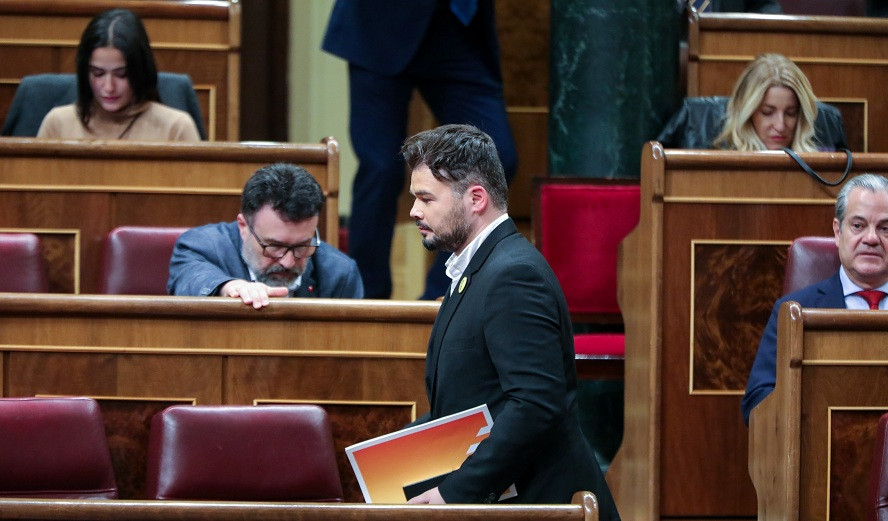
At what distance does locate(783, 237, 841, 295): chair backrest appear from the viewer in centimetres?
201

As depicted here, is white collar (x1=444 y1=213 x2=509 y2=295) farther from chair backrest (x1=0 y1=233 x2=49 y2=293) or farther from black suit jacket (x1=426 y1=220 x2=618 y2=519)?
chair backrest (x1=0 y1=233 x2=49 y2=293)

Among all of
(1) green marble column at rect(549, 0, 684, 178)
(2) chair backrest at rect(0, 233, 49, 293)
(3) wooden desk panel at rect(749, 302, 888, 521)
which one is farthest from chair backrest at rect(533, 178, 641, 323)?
(2) chair backrest at rect(0, 233, 49, 293)

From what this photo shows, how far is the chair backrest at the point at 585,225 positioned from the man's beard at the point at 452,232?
46.7 inches

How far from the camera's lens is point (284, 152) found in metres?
2.25

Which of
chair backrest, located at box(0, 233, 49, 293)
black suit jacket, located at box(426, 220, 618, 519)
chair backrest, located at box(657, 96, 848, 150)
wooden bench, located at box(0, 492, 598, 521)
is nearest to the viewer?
wooden bench, located at box(0, 492, 598, 521)

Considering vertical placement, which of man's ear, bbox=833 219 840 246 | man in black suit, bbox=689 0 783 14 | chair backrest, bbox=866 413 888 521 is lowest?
chair backrest, bbox=866 413 888 521

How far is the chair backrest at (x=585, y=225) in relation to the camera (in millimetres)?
2535

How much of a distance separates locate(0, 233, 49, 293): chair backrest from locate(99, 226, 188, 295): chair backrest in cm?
10

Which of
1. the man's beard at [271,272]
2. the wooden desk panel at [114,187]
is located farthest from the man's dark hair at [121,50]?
the man's beard at [271,272]

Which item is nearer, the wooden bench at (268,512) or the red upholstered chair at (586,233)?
the wooden bench at (268,512)

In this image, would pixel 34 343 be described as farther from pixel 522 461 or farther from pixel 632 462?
pixel 632 462

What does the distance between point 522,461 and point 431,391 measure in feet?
0.49

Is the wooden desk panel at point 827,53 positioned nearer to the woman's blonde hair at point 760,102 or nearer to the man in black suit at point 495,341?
the woman's blonde hair at point 760,102

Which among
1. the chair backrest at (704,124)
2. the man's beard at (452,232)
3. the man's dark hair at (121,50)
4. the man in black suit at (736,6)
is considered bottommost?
the man's beard at (452,232)
